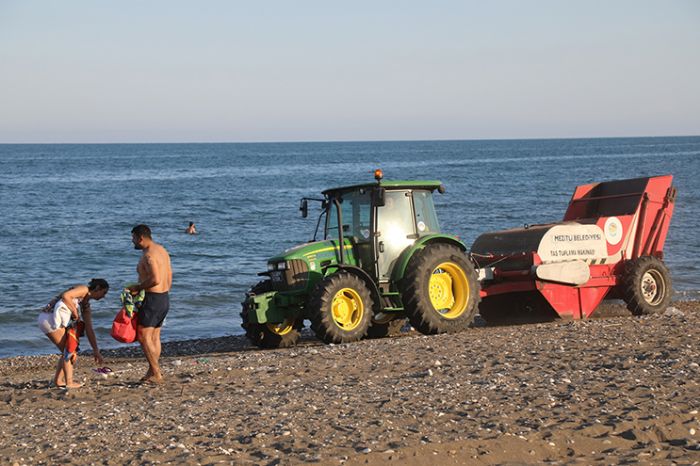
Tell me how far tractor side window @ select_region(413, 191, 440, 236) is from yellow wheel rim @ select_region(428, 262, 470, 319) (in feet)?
1.87

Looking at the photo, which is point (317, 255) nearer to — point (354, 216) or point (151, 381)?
point (354, 216)

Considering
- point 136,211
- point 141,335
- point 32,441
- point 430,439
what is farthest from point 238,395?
point 136,211

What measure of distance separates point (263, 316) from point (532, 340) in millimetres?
3388

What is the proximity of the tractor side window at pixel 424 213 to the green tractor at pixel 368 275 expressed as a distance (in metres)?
0.01

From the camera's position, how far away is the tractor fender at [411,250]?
524 inches

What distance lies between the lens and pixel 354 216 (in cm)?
1355

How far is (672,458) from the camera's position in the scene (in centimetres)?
647

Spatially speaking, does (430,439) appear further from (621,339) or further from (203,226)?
(203,226)

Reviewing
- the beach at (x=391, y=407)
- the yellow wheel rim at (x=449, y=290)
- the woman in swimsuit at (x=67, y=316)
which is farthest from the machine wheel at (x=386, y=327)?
the woman in swimsuit at (x=67, y=316)

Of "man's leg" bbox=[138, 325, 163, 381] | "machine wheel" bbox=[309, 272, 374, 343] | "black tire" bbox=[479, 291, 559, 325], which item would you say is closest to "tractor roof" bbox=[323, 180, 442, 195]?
"machine wheel" bbox=[309, 272, 374, 343]

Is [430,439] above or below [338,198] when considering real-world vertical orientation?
below

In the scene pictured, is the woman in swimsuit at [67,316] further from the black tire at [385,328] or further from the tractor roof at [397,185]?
the black tire at [385,328]

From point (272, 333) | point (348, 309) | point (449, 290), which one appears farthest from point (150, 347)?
point (449, 290)

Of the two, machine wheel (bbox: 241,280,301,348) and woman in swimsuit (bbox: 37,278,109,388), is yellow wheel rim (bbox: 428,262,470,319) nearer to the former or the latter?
machine wheel (bbox: 241,280,301,348)
